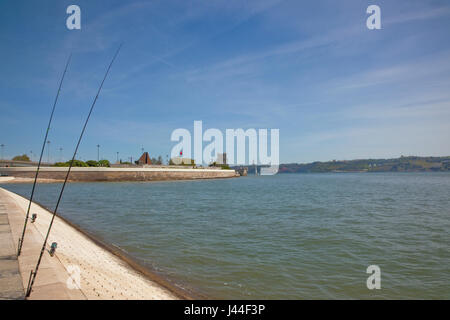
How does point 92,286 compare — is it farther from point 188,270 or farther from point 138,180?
point 138,180

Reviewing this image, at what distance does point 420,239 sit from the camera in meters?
13.9

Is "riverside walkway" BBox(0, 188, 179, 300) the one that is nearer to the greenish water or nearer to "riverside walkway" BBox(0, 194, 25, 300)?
"riverside walkway" BBox(0, 194, 25, 300)

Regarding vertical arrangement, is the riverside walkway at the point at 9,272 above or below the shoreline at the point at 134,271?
above

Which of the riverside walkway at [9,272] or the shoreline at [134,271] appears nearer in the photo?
the riverside walkway at [9,272]

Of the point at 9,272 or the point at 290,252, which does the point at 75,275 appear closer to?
the point at 9,272

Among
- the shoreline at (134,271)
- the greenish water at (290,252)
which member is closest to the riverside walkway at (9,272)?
the shoreline at (134,271)

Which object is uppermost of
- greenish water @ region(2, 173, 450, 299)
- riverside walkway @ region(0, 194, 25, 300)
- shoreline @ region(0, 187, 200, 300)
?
riverside walkway @ region(0, 194, 25, 300)
